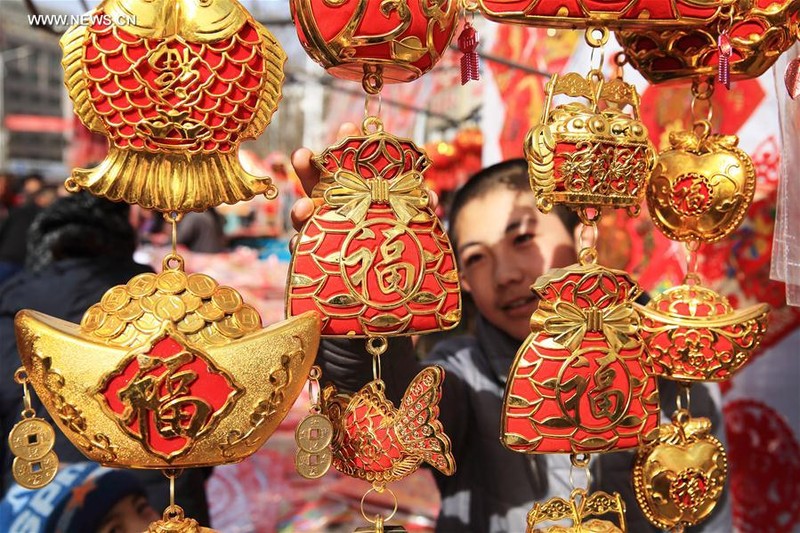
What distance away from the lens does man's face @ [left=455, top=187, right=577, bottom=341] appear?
1.05m

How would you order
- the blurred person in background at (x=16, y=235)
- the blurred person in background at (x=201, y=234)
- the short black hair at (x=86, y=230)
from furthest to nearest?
the blurred person in background at (x=201, y=234), the blurred person in background at (x=16, y=235), the short black hair at (x=86, y=230)

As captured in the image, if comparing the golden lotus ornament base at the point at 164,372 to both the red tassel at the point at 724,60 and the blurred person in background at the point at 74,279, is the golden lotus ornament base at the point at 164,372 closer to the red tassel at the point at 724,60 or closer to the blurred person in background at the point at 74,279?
the red tassel at the point at 724,60

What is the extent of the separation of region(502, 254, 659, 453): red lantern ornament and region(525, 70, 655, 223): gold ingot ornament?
72mm

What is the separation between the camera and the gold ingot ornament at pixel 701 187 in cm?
79

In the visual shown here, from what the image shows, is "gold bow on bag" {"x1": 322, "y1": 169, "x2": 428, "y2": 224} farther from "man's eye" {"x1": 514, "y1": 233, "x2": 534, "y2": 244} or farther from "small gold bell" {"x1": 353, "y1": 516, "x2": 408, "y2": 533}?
"man's eye" {"x1": 514, "y1": 233, "x2": 534, "y2": 244}

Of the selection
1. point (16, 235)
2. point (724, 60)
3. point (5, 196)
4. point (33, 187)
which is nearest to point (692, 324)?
point (724, 60)

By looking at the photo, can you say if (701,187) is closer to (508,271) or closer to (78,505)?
(508,271)

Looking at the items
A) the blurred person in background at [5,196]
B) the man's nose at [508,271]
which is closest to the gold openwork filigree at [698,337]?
the man's nose at [508,271]

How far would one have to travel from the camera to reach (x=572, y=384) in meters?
0.68

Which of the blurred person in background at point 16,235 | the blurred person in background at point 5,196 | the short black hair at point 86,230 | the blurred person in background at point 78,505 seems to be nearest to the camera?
the blurred person in background at point 78,505

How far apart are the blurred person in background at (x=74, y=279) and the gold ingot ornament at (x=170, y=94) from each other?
0.82 metres

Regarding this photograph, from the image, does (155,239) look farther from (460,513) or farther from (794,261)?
(794,261)

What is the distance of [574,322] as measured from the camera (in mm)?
696

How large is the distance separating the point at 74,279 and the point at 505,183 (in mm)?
891
